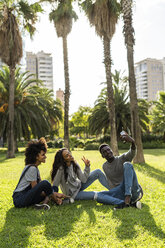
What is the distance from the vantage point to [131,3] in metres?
13.0

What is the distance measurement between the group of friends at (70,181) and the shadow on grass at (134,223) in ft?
0.76

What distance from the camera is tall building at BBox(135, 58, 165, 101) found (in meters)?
138

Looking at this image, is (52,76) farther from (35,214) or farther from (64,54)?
(35,214)

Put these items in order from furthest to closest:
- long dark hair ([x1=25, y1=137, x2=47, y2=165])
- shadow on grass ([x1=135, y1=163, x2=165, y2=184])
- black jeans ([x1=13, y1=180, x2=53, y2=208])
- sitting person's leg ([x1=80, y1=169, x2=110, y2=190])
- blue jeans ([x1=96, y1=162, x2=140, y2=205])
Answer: shadow on grass ([x1=135, y1=163, x2=165, y2=184]) < sitting person's leg ([x1=80, y1=169, x2=110, y2=190]) < long dark hair ([x1=25, y1=137, x2=47, y2=165]) < blue jeans ([x1=96, y1=162, x2=140, y2=205]) < black jeans ([x1=13, y1=180, x2=53, y2=208])

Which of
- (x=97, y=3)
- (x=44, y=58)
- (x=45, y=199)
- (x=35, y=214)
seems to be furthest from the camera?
(x=44, y=58)

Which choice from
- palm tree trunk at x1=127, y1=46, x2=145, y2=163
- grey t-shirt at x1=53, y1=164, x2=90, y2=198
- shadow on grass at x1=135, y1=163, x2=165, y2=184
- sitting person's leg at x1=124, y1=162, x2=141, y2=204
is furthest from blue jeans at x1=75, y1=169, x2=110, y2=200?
palm tree trunk at x1=127, y1=46, x2=145, y2=163

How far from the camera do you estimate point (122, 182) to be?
15.8 feet

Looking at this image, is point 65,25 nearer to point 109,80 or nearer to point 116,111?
point 109,80

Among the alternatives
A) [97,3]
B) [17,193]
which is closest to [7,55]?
[97,3]

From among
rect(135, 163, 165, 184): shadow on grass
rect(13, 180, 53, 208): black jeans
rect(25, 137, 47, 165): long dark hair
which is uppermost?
rect(25, 137, 47, 165): long dark hair

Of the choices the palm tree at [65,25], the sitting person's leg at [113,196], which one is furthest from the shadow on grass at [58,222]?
the palm tree at [65,25]

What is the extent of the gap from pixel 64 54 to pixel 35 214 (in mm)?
16366

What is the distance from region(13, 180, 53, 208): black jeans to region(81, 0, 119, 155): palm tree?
1043 cm

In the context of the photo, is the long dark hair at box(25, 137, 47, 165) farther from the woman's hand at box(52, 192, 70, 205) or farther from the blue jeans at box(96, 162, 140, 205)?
the blue jeans at box(96, 162, 140, 205)
